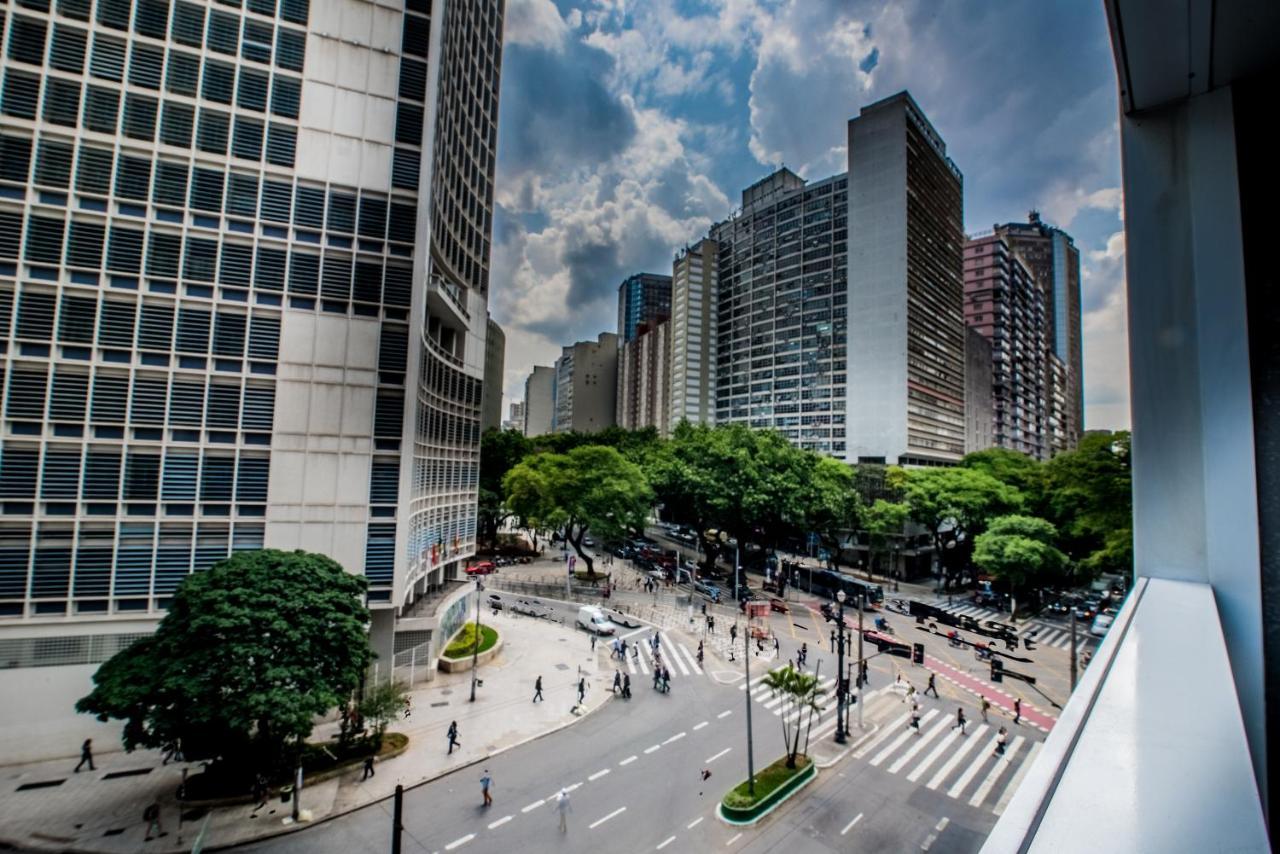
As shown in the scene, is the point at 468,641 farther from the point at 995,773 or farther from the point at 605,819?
the point at 995,773

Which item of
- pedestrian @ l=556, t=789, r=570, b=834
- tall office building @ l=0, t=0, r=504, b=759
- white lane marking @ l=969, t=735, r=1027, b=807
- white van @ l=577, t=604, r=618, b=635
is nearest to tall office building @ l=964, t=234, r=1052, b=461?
white van @ l=577, t=604, r=618, b=635

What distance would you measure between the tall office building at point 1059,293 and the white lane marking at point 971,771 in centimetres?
11853

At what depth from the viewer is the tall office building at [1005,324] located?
91.7 m

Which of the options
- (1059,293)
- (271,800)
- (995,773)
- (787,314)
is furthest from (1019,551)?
(1059,293)

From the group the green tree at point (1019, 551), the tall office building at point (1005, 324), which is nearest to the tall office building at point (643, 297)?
the tall office building at point (1005, 324)

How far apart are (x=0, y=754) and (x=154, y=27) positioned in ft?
74.9

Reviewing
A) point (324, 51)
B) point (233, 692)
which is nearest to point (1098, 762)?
point (233, 692)

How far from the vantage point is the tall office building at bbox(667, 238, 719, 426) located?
86625mm

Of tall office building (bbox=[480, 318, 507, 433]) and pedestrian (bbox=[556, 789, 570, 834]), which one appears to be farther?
tall office building (bbox=[480, 318, 507, 433])

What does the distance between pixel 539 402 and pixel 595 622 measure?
15918cm

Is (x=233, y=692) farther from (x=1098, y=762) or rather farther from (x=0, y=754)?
(x=1098, y=762)

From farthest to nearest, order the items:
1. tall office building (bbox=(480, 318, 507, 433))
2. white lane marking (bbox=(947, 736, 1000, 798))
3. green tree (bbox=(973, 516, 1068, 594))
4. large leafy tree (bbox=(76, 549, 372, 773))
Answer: tall office building (bbox=(480, 318, 507, 433)), green tree (bbox=(973, 516, 1068, 594)), white lane marking (bbox=(947, 736, 1000, 798)), large leafy tree (bbox=(76, 549, 372, 773))

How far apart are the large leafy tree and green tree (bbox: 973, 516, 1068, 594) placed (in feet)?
122

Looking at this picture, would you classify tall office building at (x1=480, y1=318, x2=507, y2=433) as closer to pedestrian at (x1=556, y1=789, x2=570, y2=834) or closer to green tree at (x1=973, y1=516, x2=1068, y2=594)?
green tree at (x1=973, y1=516, x2=1068, y2=594)
